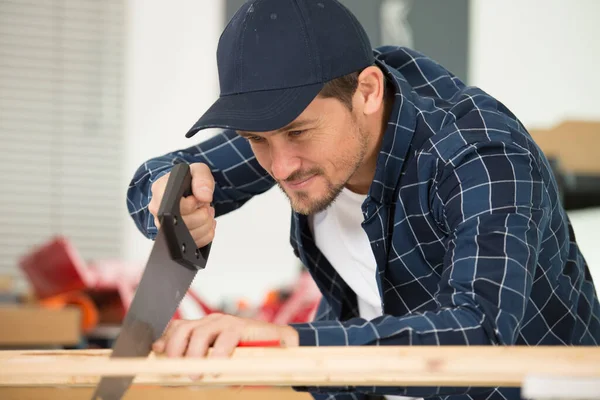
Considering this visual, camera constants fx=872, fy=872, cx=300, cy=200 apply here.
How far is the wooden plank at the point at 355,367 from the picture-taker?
2.18 ft

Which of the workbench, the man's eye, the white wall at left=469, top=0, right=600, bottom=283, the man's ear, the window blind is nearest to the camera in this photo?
the workbench

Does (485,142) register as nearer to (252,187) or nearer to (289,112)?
(289,112)

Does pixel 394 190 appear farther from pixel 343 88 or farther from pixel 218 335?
pixel 218 335

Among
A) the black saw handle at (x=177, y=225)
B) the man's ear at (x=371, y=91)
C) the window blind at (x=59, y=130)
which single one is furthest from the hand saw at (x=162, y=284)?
the window blind at (x=59, y=130)

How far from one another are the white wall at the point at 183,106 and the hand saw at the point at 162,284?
11.8 ft

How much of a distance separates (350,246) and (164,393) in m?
0.37

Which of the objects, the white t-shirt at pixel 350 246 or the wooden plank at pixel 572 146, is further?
the wooden plank at pixel 572 146

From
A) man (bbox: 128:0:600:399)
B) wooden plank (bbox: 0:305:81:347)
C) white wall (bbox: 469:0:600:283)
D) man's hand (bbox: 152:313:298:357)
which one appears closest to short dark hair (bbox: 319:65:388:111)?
man (bbox: 128:0:600:399)

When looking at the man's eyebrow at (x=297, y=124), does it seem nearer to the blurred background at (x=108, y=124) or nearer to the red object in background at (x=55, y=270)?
the red object in background at (x=55, y=270)

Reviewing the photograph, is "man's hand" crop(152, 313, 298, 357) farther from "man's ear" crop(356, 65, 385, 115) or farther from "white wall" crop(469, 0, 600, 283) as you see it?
"white wall" crop(469, 0, 600, 283)

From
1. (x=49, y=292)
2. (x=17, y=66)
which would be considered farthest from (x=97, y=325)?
(x=17, y=66)

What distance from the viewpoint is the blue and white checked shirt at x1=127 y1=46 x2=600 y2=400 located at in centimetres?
88

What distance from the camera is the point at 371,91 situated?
3.92ft

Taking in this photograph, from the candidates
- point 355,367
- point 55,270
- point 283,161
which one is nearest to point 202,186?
point 283,161
